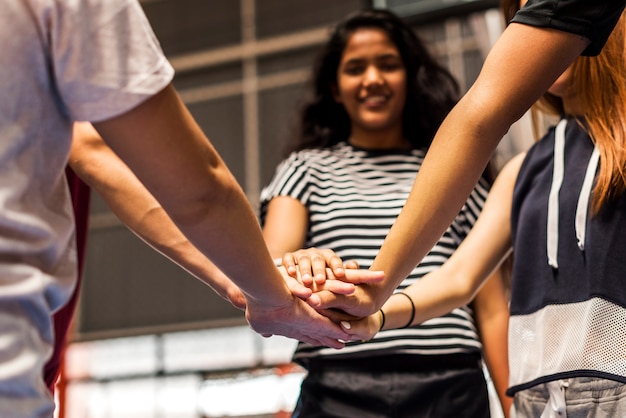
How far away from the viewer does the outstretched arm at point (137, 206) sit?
4.66ft

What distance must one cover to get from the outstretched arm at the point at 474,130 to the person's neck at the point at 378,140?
25.9 inches

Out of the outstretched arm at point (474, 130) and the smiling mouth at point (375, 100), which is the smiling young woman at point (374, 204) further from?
the outstretched arm at point (474, 130)

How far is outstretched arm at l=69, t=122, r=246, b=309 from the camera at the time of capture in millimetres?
1419

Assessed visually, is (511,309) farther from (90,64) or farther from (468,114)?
(90,64)

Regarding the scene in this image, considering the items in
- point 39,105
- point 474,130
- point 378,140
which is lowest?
point 378,140

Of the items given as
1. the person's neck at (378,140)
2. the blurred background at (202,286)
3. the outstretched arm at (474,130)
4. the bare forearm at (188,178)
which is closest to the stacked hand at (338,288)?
the outstretched arm at (474,130)

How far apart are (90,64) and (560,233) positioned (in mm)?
854

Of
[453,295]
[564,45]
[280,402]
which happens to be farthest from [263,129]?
[564,45]

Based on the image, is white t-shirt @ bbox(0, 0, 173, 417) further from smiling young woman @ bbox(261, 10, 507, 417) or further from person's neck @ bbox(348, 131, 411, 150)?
person's neck @ bbox(348, 131, 411, 150)

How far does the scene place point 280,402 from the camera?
5.44 m

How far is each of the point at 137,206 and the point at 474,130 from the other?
564 mm

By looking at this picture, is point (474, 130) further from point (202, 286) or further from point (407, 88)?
point (202, 286)

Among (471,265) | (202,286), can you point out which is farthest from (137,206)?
(202,286)

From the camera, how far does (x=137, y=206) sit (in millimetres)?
1425
